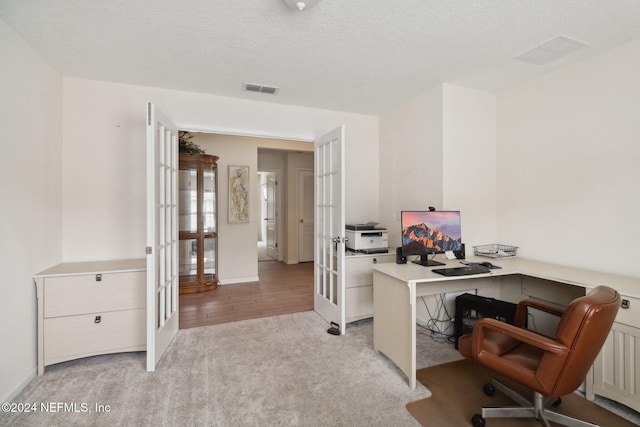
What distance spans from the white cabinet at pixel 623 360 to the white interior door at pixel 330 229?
190 cm

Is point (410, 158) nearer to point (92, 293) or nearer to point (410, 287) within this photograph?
point (410, 287)

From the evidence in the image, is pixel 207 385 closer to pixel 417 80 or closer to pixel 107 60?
pixel 107 60

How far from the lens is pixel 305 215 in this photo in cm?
658

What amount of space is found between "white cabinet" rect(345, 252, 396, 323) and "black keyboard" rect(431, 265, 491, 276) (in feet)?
2.87

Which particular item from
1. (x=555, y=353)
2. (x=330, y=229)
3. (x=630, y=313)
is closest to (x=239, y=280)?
(x=330, y=229)

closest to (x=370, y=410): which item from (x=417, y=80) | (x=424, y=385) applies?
(x=424, y=385)

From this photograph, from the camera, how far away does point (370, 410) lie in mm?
1812

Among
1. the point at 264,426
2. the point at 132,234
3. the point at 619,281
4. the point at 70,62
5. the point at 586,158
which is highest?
the point at 70,62

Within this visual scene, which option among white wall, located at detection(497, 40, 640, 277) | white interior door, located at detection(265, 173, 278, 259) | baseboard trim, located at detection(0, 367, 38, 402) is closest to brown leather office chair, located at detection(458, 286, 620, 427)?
white wall, located at detection(497, 40, 640, 277)

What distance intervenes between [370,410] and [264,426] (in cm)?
65

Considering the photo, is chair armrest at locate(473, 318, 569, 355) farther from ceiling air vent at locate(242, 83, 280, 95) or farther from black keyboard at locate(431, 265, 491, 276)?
ceiling air vent at locate(242, 83, 280, 95)

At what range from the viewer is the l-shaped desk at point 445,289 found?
197cm

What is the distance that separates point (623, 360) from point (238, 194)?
4.62 m

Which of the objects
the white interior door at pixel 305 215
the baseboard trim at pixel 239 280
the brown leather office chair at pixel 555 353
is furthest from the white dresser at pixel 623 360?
the white interior door at pixel 305 215
